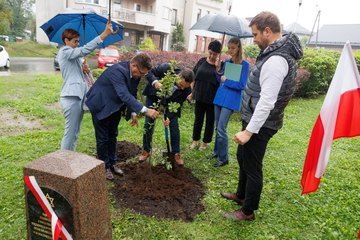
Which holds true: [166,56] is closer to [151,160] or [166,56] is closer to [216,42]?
[216,42]

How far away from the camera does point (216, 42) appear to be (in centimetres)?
457

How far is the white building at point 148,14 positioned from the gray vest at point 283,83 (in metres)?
22.6

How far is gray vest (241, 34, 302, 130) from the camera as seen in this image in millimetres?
2747

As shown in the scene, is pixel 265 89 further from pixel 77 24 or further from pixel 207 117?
pixel 77 24

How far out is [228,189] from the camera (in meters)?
4.21

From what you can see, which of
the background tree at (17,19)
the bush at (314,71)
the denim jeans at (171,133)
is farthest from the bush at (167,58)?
the background tree at (17,19)

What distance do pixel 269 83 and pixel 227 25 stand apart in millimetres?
2500

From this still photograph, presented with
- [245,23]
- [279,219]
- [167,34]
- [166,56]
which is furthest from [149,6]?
[279,219]

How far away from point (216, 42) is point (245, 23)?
2.86 ft

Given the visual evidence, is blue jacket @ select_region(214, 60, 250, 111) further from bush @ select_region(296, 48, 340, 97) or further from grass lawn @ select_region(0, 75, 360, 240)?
bush @ select_region(296, 48, 340, 97)

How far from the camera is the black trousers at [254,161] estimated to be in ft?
9.93

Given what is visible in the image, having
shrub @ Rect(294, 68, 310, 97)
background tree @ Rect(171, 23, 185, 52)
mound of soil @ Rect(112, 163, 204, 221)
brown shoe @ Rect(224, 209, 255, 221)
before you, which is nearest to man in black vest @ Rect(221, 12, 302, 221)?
brown shoe @ Rect(224, 209, 255, 221)

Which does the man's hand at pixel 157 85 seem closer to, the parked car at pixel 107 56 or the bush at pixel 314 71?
the bush at pixel 314 71

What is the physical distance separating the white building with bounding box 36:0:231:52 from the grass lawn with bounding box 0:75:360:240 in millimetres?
19904
